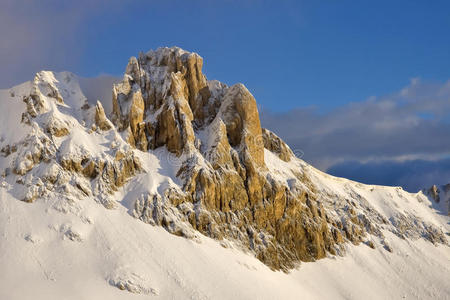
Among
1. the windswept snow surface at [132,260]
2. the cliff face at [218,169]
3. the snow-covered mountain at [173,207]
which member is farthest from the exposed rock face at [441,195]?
the cliff face at [218,169]

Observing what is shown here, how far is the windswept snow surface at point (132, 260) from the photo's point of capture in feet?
214

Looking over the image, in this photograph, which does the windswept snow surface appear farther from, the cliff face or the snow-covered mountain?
the cliff face

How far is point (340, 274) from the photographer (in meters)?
89.4

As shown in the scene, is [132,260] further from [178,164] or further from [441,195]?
[441,195]

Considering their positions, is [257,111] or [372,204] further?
[372,204]

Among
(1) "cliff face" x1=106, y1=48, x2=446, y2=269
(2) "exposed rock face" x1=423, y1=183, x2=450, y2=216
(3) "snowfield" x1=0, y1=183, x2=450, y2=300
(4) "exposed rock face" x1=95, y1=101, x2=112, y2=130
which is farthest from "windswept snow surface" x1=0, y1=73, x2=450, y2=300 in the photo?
(2) "exposed rock face" x1=423, y1=183, x2=450, y2=216

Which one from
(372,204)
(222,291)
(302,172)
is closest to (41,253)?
(222,291)

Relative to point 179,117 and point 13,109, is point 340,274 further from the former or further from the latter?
point 13,109

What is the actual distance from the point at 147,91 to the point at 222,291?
4486cm

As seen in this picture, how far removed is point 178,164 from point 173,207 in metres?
10.5

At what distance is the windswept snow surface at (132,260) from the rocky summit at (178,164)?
668 mm

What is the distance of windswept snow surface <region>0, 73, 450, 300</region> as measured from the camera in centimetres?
6538

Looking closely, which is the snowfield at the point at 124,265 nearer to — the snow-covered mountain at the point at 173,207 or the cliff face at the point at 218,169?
the snow-covered mountain at the point at 173,207

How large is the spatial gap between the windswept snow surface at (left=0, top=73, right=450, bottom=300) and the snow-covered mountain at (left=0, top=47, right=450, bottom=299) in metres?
0.22
